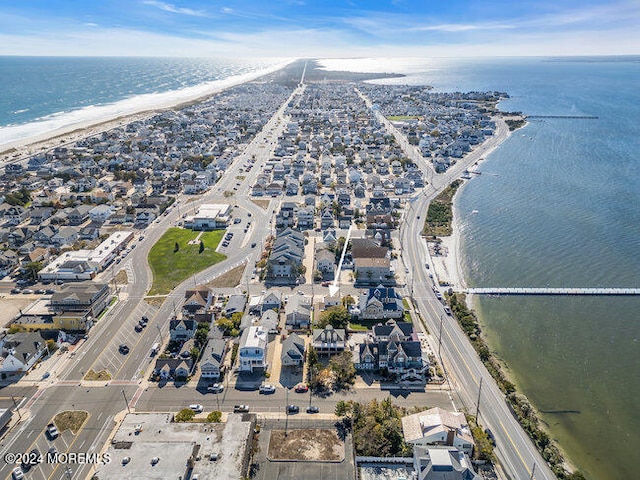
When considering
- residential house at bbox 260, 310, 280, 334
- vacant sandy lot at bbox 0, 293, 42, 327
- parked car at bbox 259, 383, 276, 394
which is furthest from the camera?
vacant sandy lot at bbox 0, 293, 42, 327

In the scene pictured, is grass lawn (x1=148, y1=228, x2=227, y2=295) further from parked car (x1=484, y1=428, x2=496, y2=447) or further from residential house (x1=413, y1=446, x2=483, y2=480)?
parked car (x1=484, y1=428, x2=496, y2=447)

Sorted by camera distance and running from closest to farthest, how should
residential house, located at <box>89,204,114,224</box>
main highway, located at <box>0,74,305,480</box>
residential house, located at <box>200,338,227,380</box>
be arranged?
main highway, located at <box>0,74,305,480</box> < residential house, located at <box>200,338,227,380</box> < residential house, located at <box>89,204,114,224</box>

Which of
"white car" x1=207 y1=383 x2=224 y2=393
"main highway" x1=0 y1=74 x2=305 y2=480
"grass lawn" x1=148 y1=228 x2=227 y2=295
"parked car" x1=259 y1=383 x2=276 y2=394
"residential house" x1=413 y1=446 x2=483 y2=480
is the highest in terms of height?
"residential house" x1=413 y1=446 x2=483 y2=480

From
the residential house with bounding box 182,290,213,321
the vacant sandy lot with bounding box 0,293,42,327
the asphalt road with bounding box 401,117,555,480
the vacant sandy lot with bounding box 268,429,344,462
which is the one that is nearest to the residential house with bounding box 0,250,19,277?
the vacant sandy lot with bounding box 0,293,42,327

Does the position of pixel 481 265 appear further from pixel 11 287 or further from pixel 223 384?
pixel 11 287

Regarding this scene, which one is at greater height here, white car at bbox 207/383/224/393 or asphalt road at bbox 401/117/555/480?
asphalt road at bbox 401/117/555/480

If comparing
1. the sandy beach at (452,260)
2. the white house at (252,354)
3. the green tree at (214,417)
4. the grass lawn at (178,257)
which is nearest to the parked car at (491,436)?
the white house at (252,354)

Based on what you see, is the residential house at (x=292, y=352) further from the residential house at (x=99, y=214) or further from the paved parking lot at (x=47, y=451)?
the residential house at (x=99, y=214)

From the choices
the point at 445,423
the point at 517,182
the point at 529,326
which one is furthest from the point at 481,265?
the point at 517,182
